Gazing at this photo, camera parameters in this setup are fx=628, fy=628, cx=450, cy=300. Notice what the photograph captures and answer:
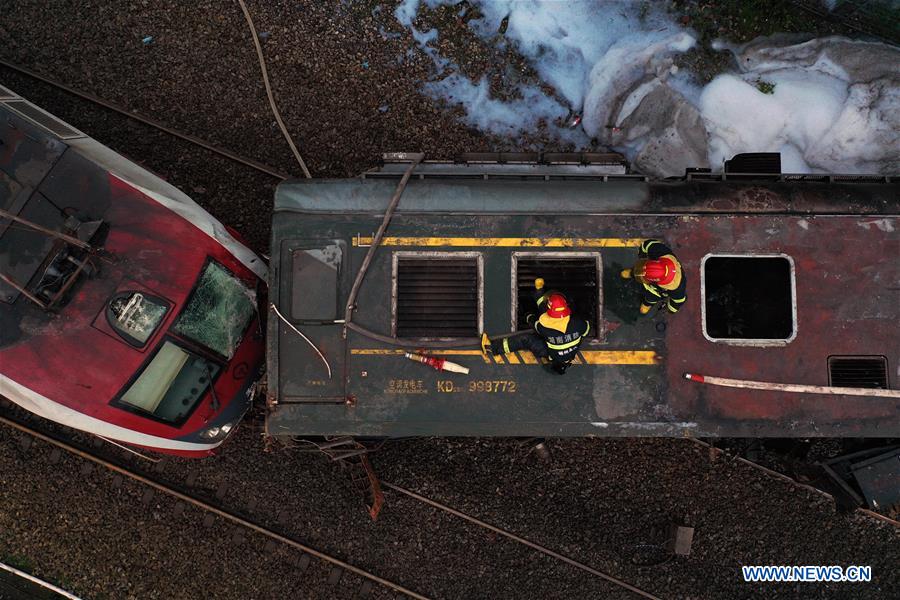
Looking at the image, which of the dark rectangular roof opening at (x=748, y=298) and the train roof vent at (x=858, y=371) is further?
the dark rectangular roof opening at (x=748, y=298)

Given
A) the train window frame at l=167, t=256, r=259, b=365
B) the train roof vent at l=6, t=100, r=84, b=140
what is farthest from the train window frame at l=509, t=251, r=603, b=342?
the train roof vent at l=6, t=100, r=84, b=140

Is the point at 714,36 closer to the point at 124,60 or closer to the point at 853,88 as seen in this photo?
the point at 853,88

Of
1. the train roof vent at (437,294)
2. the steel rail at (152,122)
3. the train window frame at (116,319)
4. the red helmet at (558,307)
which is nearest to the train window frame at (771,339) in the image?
the red helmet at (558,307)

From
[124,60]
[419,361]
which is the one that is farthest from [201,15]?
[419,361]

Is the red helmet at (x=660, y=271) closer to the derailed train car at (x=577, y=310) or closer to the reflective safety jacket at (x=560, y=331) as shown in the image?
the derailed train car at (x=577, y=310)

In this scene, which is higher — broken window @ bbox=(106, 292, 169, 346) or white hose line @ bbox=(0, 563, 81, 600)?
broken window @ bbox=(106, 292, 169, 346)

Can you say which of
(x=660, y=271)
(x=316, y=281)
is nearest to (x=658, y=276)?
(x=660, y=271)

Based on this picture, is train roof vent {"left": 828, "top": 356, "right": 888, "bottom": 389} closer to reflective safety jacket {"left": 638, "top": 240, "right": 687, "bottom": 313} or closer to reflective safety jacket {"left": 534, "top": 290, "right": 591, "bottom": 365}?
reflective safety jacket {"left": 638, "top": 240, "right": 687, "bottom": 313}
